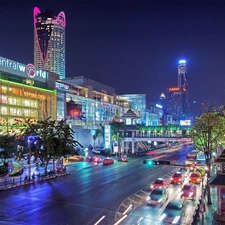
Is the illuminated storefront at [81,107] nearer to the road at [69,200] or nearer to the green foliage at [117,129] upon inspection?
the green foliage at [117,129]

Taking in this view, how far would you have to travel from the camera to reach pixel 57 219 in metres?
25.7

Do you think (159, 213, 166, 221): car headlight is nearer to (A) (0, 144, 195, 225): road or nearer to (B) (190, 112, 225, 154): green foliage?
(A) (0, 144, 195, 225): road

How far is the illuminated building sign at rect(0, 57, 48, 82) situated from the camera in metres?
79.3

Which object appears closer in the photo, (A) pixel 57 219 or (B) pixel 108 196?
(A) pixel 57 219

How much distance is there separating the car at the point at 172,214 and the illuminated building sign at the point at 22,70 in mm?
66116

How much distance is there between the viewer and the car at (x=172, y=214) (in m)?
24.9

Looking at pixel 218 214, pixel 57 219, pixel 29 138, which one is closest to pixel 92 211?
pixel 57 219

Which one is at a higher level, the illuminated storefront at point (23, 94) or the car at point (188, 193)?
the illuminated storefront at point (23, 94)

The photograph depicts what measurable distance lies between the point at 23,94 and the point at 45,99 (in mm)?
9340

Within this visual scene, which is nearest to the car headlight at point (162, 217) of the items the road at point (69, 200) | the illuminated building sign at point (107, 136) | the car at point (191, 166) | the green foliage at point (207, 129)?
the road at point (69, 200)

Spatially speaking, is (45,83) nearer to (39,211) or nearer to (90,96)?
(90,96)

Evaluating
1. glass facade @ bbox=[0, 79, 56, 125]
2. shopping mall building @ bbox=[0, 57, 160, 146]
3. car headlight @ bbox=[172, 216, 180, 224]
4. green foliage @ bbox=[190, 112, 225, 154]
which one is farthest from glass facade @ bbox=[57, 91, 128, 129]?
car headlight @ bbox=[172, 216, 180, 224]

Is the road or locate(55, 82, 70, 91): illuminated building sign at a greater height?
locate(55, 82, 70, 91): illuminated building sign

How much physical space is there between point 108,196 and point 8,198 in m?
12.1
